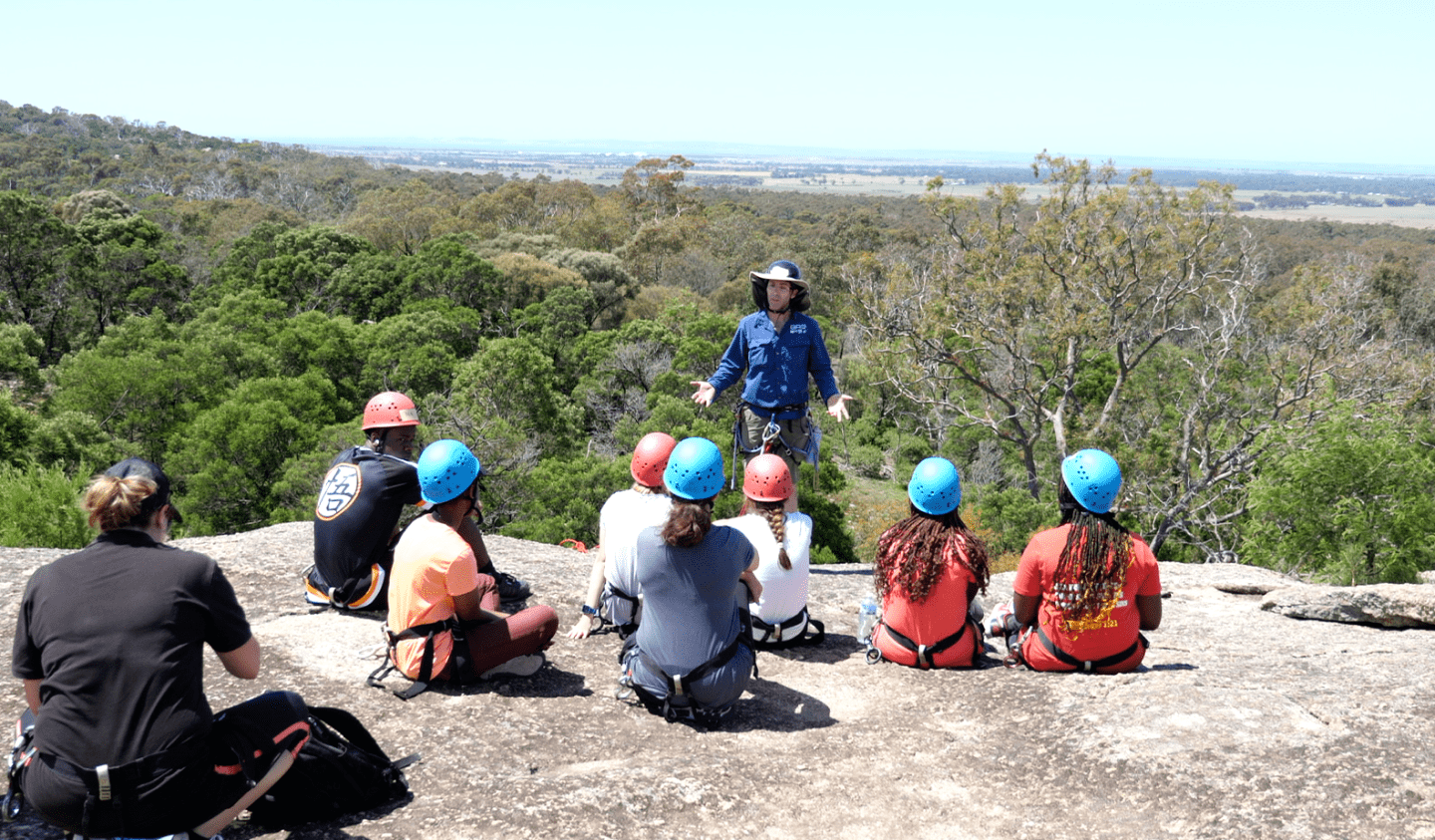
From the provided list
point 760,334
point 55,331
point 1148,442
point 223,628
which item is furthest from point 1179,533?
point 55,331

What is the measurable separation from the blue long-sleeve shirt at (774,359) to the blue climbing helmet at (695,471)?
2743 mm

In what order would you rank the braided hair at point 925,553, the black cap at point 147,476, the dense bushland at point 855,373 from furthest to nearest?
the dense bushland at point 855,373 → the braided hair at point 925,553 → the black cap at point 147,476

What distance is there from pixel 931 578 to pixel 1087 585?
816mm

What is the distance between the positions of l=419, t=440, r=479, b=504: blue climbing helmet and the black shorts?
52.1 inches

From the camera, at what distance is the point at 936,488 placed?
208 inches

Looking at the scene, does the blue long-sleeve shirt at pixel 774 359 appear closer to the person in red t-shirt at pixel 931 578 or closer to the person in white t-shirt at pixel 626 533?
the person in white t-shirt at pixel 626 533

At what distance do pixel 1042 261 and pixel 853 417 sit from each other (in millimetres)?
18282

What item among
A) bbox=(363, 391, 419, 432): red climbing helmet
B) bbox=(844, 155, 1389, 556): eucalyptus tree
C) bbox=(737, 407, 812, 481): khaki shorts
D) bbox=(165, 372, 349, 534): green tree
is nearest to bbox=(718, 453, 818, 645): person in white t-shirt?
bbox=(737, 407, 812, 481): khaki shorts

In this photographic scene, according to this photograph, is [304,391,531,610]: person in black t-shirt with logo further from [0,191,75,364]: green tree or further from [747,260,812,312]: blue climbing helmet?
[0,191,75,364]: green tree

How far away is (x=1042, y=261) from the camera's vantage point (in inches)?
926

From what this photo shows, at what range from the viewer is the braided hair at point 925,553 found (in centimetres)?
528

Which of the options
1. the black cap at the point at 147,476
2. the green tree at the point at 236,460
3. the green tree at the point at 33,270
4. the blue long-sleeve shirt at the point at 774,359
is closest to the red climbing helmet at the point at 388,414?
the blue long-sleeve shirt at the point at 774,359

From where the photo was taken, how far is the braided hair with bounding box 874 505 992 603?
17.3ft

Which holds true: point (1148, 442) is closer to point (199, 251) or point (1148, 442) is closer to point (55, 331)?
point (55, 331)
